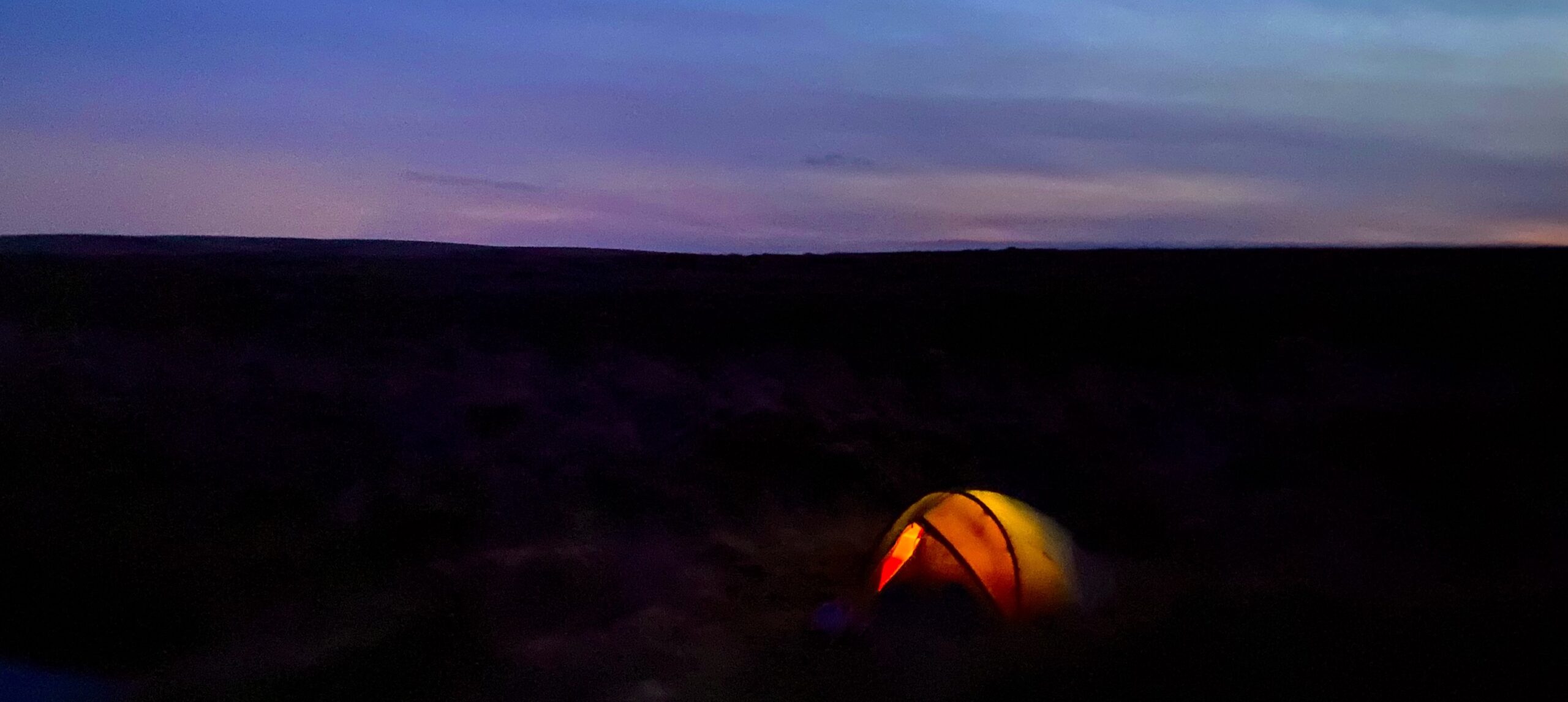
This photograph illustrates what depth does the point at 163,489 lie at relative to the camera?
35.6 ft

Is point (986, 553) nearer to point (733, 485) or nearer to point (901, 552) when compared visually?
point (901, 552)

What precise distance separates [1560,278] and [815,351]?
→ 2508 cm

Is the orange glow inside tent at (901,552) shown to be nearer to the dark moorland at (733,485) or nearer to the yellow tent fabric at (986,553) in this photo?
the yellow tent fabric at (986,553)

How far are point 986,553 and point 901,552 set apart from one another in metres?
0.82

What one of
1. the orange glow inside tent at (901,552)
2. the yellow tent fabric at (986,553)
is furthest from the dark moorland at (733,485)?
the orange glow inside tent at (901,552)

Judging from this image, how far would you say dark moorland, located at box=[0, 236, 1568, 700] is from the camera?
7547mm

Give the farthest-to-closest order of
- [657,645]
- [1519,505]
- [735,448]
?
[735,448], [1519,505], [657,645]

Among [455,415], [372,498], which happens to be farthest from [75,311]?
[372,498]

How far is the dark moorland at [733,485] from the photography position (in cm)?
755

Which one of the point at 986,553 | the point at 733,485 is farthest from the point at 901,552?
the point at 733,485

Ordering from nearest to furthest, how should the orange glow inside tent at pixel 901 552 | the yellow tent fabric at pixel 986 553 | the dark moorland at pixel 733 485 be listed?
the dark moorland at pixel 733 485 < the yellow tent fabric at pixel 986 553 < the orange glow inside tent at pixel 901 552

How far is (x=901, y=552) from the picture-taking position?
947cm

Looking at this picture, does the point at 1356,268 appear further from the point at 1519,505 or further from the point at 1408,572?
the point at 1408,572

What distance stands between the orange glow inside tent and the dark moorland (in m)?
0.55
